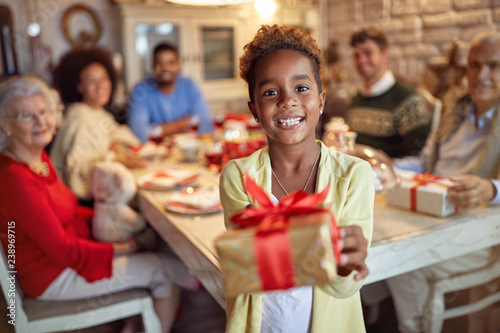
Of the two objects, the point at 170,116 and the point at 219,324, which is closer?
the point at 219,324

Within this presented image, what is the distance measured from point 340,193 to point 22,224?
96 centimetres

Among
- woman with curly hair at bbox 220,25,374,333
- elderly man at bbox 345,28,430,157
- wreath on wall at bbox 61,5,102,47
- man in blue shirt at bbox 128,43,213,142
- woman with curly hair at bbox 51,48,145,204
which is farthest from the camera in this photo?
wreath on wall at bbox 61,5,102,47

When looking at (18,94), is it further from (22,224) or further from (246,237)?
(246,237)

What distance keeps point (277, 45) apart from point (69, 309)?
41.6 inches

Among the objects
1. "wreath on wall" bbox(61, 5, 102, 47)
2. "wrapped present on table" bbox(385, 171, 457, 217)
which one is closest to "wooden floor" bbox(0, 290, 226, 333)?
"wrapped present on table" bbox(385, 171, 457, 217)

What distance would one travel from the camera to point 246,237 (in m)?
0.59

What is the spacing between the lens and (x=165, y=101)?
285 cm

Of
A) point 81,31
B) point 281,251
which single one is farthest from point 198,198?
point 81,31

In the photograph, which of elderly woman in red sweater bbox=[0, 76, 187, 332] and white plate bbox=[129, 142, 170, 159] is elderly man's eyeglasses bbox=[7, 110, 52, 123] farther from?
white plate bbox=[129, 142, 170, 159]

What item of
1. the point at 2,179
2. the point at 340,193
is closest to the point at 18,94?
the point at 2,179

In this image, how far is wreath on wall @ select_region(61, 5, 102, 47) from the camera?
396cm

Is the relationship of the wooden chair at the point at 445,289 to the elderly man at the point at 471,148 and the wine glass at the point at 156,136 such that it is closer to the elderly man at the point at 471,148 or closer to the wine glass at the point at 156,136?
the elderly man at the point at 471,148

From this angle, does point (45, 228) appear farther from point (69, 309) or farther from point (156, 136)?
point (156, 136)

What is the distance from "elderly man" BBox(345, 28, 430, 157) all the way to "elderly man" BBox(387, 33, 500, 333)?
0.37 meters
